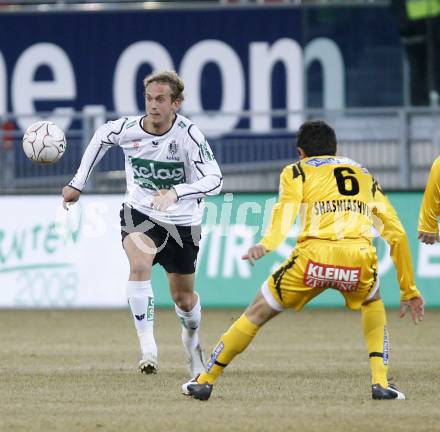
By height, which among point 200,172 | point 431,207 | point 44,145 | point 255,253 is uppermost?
point 44,145

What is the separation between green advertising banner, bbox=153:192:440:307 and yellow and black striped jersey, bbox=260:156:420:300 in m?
8.58

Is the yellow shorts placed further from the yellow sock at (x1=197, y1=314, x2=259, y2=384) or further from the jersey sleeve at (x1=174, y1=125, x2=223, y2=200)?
the jersey sleeve at (x1=174, y1=125, x2=223, y2=200)

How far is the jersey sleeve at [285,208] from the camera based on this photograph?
784 cm

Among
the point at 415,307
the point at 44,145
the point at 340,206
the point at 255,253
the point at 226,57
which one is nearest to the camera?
the point at 255,253

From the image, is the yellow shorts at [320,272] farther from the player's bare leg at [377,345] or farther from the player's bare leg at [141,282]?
the player's bare leg at [141,282]

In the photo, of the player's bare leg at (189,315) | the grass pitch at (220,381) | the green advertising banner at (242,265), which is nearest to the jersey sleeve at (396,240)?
the grass pitch at (220,381)

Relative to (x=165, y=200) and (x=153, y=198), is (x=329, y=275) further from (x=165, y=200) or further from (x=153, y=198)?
(x=153, y=198)

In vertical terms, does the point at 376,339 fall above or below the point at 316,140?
below

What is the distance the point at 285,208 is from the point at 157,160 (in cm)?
237

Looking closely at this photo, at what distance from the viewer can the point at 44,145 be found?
10602 mm

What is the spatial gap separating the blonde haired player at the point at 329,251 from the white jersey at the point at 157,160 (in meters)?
1.64

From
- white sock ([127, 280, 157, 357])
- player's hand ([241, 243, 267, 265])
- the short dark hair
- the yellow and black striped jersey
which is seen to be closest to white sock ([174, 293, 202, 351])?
white sock ([127, 280, 157, 357])

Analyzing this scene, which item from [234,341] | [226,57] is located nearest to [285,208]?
[234,341]

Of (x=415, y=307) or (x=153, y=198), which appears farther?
(x=153, y=198)
